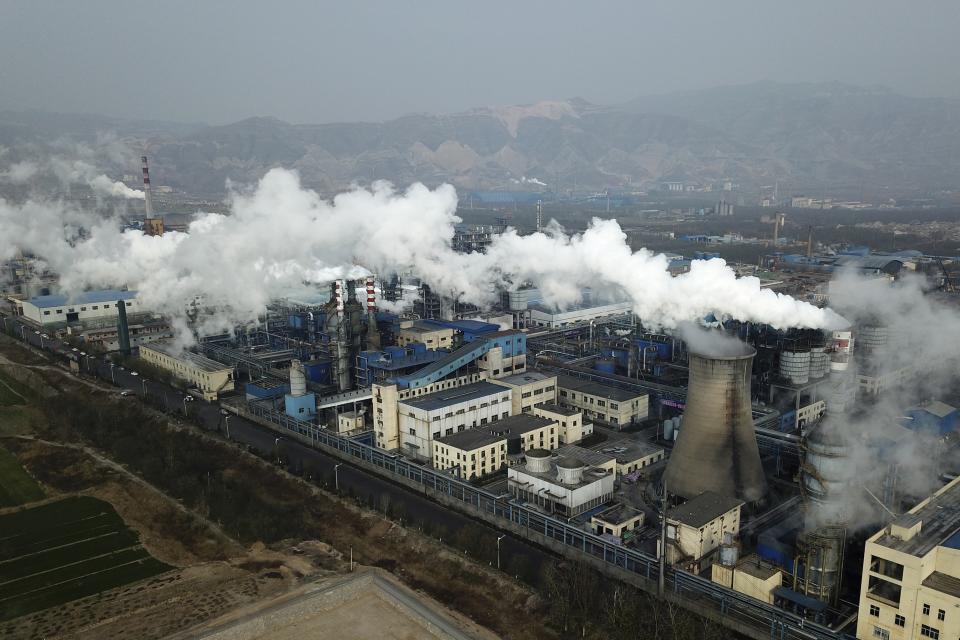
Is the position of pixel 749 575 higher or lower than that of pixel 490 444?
lower

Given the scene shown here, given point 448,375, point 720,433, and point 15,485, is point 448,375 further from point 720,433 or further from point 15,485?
point 15,485

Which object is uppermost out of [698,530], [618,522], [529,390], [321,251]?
[321,251]

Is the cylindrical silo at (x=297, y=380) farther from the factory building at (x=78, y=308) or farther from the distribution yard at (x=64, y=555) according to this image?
the factory building at (x=78, y=308)

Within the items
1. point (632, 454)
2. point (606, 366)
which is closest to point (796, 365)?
point (606, 366)

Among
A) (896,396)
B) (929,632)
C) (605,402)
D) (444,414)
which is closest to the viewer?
(929,632)

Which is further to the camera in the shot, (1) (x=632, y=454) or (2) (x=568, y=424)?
(2) (x=568, y=424)

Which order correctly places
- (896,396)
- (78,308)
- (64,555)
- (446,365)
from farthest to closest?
(78,308) → (896,396) → (446,365) → (64,555)
